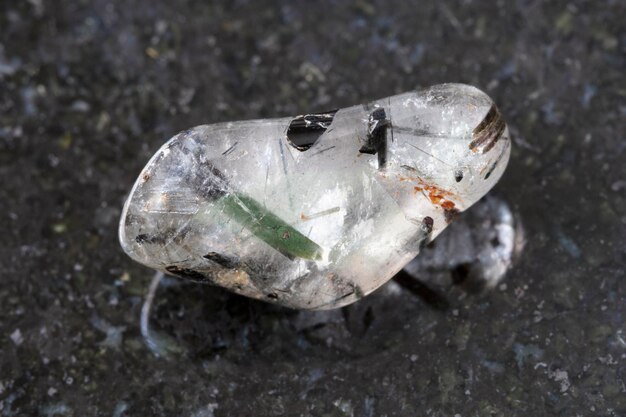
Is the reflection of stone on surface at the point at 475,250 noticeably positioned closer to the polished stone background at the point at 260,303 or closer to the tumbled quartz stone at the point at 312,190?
the polished stone background at the point at 260,303

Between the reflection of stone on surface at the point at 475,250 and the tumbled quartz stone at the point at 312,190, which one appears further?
the reflection of stone on surface at the point at 475,250

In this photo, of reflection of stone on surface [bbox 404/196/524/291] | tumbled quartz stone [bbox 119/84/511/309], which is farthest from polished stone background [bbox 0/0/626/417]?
tumbled quartz stone [bbox 119/84/511/309]

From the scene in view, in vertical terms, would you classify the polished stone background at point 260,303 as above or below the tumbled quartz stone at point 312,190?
below

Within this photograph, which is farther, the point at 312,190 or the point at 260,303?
the point at 260,303

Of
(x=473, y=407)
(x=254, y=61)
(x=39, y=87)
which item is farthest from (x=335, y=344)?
(x=39, y=87)

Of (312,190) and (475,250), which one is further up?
(312,190)

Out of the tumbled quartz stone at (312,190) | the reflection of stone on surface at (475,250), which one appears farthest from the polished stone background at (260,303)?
the tumbled quartz stone at (312,190)
